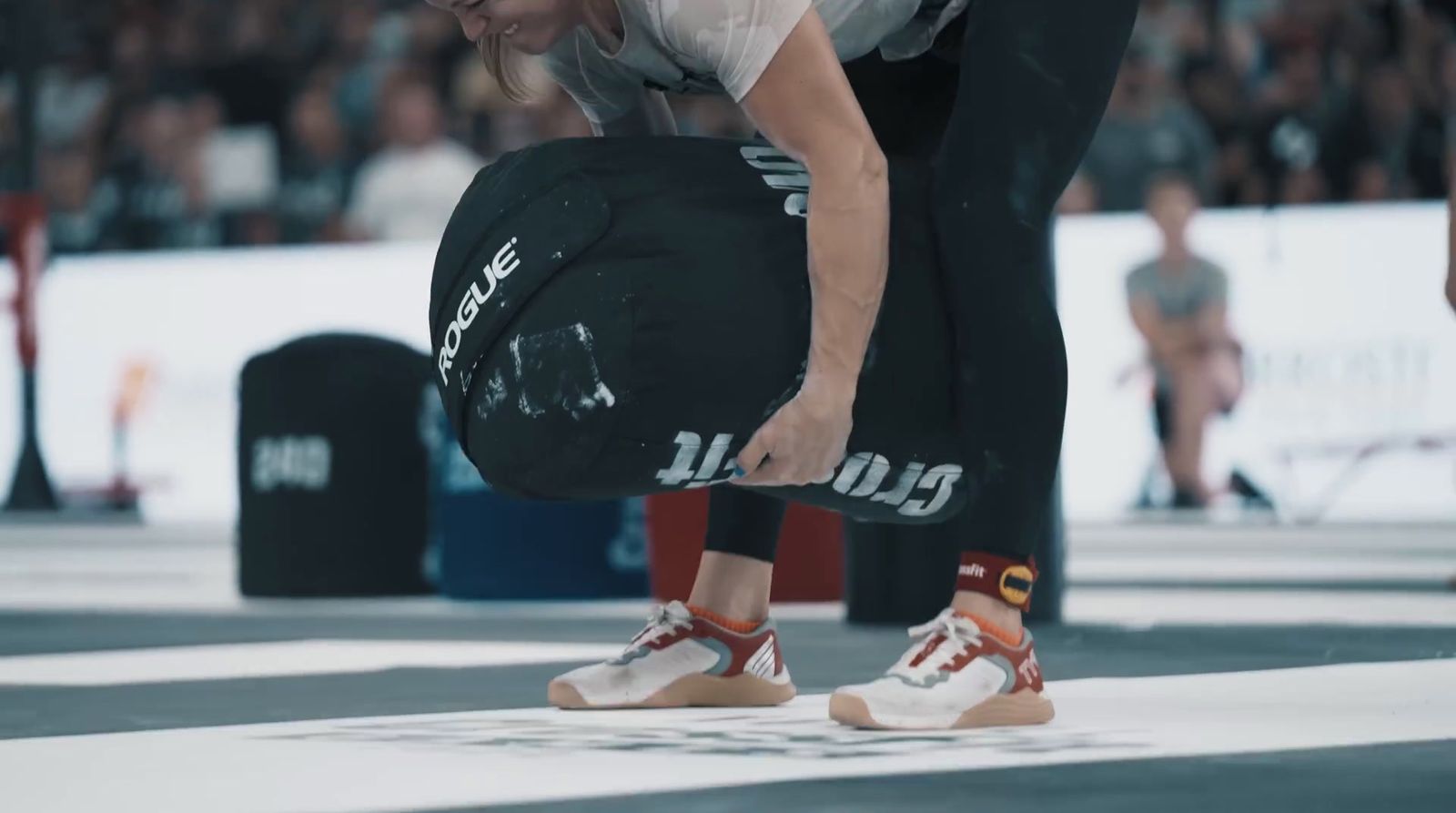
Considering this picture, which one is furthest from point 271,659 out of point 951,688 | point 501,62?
point 951,688

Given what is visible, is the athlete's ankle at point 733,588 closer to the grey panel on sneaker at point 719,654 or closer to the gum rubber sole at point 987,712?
the grey panel on sneaker at point 719,654

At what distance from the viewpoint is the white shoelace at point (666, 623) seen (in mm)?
3086

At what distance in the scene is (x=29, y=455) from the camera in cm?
997

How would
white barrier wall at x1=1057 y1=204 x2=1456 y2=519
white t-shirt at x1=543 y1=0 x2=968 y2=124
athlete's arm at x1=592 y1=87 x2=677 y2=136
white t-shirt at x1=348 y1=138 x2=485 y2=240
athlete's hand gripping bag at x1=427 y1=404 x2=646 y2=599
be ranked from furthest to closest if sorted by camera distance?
white t-shirt at x1=348 y1=138 x2=485 y2=240, white barrier wall at x1=1057 y1=204 x2=1456 y2=519, athlete's hand gripping bag at x1=427 y1=404 x2=646 y2=599, athlete's arm at x1=592 y1=87 x2=677 y2=136, white t-shirt at x1=543 y1=0 x2=968 y2=124

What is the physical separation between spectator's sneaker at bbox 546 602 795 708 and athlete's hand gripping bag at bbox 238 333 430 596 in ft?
8.67

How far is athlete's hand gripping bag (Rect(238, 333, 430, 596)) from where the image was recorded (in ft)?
18.4

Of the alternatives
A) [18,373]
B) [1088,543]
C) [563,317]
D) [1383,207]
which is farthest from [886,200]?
[18,373]

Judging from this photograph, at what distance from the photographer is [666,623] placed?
3.10m

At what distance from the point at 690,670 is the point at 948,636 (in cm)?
44

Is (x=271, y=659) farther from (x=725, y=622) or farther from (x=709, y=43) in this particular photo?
(x=709, y=43)

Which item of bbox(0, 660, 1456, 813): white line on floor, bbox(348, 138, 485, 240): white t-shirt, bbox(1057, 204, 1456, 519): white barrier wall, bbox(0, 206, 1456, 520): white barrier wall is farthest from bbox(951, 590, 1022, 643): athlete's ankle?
bbox(348, 138, 485, 240): white t-shirt

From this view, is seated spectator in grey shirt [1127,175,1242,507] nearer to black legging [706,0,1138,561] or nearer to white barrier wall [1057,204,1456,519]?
white barrier wall [1057,204,1456,519]

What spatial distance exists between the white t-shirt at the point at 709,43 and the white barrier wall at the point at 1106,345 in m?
5.11

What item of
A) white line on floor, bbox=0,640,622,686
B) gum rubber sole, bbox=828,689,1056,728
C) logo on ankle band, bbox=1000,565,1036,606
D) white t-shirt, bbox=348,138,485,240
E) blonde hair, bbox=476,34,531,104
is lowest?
gum rubber sole, bbox=828,689,1056,728
